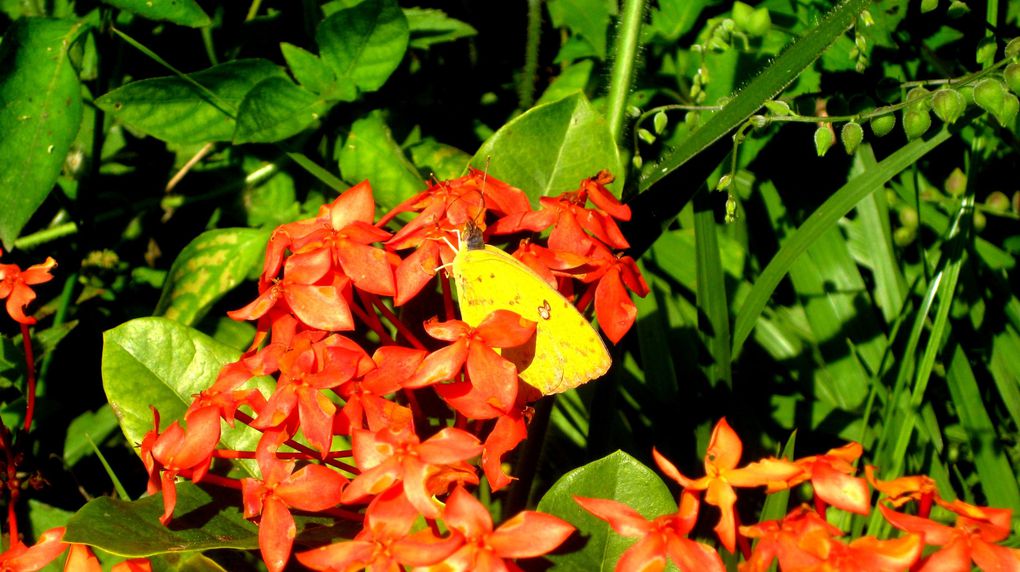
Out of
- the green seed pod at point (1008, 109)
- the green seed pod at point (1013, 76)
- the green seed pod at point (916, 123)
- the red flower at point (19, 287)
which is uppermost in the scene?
the green seed pod at point (1013, 76)

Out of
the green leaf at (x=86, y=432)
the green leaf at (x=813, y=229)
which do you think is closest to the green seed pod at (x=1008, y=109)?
the green leaf at (x=813, y=229)

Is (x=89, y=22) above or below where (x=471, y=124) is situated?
above

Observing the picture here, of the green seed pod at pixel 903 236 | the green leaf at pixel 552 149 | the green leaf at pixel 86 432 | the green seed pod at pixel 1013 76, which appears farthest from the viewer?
the green seed pod at pixel 903 236

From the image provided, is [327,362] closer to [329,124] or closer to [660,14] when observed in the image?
[329,124]

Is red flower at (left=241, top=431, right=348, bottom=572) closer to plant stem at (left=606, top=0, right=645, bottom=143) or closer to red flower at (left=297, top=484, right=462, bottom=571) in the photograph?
red flower at (left=297, top=484, right=462, bottom=571)

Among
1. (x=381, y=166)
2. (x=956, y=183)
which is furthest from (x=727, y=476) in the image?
(x=956, y=183)

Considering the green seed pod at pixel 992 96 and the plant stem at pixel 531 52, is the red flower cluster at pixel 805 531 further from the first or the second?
the plant stem at pixel 531 52

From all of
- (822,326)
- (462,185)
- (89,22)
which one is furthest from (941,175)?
(89,22)
